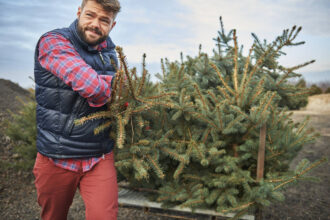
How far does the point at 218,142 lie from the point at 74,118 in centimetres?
135

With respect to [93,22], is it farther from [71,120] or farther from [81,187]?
[81,187]

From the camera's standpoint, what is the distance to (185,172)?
8.42ft

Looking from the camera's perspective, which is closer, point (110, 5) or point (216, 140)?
point (110, 5)

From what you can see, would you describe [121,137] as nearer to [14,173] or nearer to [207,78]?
[207,78]

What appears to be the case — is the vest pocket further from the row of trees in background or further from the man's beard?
the man's beard

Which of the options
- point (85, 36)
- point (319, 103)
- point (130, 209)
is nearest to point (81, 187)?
point (85, 36)

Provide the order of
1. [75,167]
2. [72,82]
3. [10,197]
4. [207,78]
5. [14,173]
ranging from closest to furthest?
[72,82] < [75,167] < [207,78] < [10,197] < [14,173]

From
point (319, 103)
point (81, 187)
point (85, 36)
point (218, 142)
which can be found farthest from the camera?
point (319, 103)

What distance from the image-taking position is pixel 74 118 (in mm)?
1842

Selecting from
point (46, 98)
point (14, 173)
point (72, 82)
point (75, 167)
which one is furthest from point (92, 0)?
point (14, 173)

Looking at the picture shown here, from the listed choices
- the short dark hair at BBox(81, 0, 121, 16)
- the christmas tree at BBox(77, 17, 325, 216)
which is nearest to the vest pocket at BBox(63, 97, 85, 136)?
the christmas tree at BBox(77, 17, 325, 216)

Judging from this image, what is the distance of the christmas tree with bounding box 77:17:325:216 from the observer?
212 cm

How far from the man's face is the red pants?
1008 millimetres

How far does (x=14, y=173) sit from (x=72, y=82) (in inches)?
162
